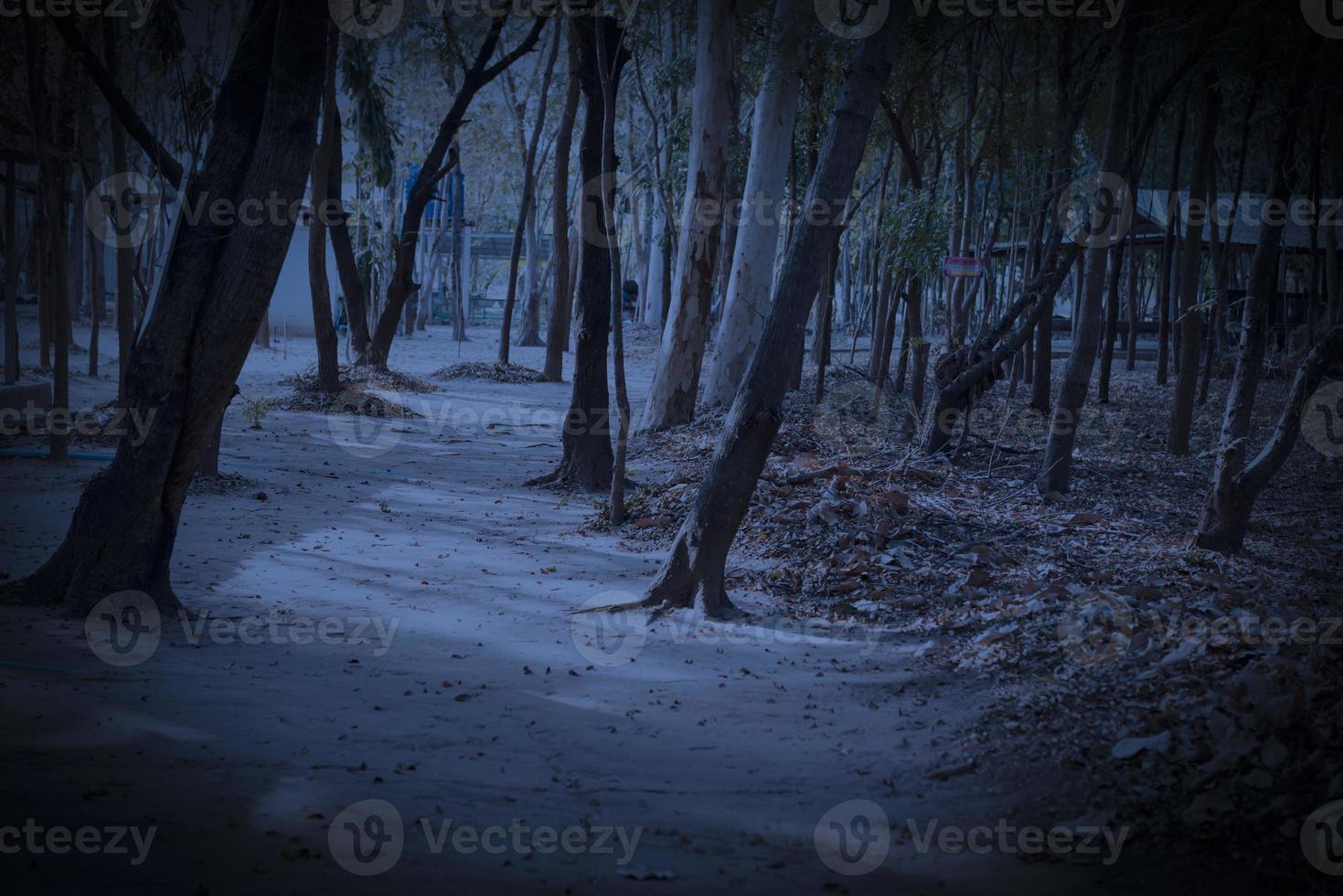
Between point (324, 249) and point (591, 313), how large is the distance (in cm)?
708

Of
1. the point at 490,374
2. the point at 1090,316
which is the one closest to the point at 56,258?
the point at 1090,316

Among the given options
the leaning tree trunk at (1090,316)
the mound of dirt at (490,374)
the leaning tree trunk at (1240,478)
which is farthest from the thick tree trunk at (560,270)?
the leaning tree trunk at (1240,478)

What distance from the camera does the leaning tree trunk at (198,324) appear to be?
17.4 feet

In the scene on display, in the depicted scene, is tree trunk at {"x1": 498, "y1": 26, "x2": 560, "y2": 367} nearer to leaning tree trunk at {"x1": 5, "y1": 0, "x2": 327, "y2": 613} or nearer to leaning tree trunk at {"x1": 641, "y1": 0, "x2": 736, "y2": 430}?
leaning tree trunk at {"x1": 641, "y1": 0, "x2": 736, "y2": 430}

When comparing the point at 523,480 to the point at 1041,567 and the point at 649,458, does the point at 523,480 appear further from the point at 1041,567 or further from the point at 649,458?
the point at 1041,567

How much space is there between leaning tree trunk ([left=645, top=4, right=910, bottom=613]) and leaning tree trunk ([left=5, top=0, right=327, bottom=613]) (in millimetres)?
2622

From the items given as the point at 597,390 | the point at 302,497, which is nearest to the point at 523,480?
the point at 597,390

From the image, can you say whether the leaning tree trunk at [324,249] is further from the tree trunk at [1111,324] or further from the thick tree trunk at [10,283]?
the tree trunk at [1111,324]

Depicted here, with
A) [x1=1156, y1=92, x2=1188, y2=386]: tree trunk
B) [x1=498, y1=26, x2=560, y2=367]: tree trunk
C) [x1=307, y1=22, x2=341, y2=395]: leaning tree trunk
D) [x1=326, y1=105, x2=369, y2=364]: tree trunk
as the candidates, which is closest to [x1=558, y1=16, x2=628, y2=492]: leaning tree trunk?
[x1=307, y1=22, x2=341, y2=395]: leaning tree trunk

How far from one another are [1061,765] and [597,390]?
20.3ft

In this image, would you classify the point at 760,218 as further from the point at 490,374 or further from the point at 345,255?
the point at 490,374

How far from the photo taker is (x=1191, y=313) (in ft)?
32.1

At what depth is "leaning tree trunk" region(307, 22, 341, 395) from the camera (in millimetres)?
13766

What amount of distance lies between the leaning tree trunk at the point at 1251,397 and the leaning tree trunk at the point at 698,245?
628cm
